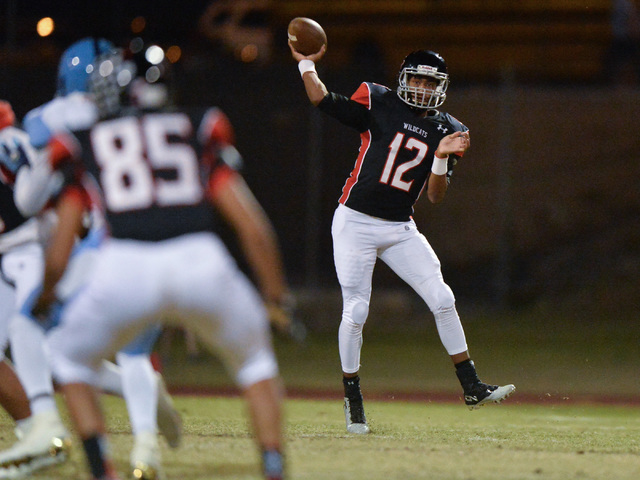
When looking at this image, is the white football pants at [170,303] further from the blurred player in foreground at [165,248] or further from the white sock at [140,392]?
the white sock at [140,392]

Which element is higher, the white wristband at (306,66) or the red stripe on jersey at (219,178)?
the white wristband at (306,66)

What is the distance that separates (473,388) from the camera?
6449 mm

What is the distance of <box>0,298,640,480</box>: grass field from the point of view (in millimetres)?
5055

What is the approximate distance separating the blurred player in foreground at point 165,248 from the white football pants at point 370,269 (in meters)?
2.60

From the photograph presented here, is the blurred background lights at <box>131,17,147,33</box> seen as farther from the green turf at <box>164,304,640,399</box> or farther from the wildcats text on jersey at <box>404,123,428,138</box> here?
the wildcats text on jersey at <box>404,123,428,138</box>

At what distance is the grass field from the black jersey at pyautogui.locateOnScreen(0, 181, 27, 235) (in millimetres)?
1172

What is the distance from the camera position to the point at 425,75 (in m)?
6.50

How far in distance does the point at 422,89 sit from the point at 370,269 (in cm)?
113

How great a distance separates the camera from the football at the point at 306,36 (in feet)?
21.7

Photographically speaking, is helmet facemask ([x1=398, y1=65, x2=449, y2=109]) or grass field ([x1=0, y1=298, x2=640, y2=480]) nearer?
grass field ([x1=0, y1=298, x2=640, y2=480])

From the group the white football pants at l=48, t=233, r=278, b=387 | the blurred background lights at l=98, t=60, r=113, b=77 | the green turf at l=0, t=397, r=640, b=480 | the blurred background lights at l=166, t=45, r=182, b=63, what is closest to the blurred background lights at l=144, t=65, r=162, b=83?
the blurred background lights at l=98, t=60, r=113, b=77

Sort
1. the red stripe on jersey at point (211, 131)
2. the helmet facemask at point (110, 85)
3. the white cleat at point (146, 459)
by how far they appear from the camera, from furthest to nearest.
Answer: the white cleat at point (146, 459) < the helmet facemask at point (110, 85) < the red stripe on jersey at point (211, 131)

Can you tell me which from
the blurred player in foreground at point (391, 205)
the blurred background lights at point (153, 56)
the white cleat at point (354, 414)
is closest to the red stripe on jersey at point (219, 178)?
the blurred background lights at point (153, 56)

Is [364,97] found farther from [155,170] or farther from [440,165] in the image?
[155,170]
